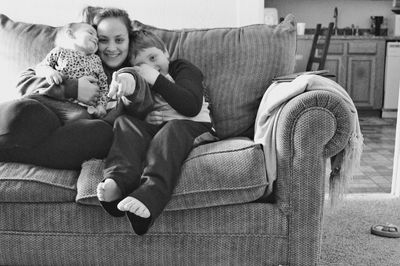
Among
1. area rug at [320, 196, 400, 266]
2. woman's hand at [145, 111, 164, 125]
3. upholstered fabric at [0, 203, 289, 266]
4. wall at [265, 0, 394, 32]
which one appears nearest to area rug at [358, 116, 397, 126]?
wall at [265, 0, 394, 32]

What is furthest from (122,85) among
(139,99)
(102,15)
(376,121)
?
(376,121)

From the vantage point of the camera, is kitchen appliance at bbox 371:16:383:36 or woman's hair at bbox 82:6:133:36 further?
kitchen appliance at bbox 371:16:383:36

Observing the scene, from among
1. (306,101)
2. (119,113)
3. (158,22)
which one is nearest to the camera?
(306,101)

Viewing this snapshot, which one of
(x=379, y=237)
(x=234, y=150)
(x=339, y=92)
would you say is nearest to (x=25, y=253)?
(x=234, y=150)

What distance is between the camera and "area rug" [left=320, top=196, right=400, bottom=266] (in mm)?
1968

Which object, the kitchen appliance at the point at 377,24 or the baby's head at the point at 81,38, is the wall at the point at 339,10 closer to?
A: the kitchen appliance at the point at 377,24

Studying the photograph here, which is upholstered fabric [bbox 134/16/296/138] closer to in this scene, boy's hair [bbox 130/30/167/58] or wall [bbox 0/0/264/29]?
boy's hair [bbox 130/30/167/58]

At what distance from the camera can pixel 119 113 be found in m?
1.91

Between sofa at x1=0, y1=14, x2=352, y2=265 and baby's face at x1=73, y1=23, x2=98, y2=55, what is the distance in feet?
1.53

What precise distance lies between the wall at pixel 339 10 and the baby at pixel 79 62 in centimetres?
454

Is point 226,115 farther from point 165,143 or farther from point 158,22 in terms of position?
point 158,22

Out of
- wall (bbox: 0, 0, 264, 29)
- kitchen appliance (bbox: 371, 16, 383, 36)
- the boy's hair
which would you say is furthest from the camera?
kitchen appliance (bbox: 371, 16, 383, 36)

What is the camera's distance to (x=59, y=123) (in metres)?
1.77

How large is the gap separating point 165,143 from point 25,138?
436 millimetres
